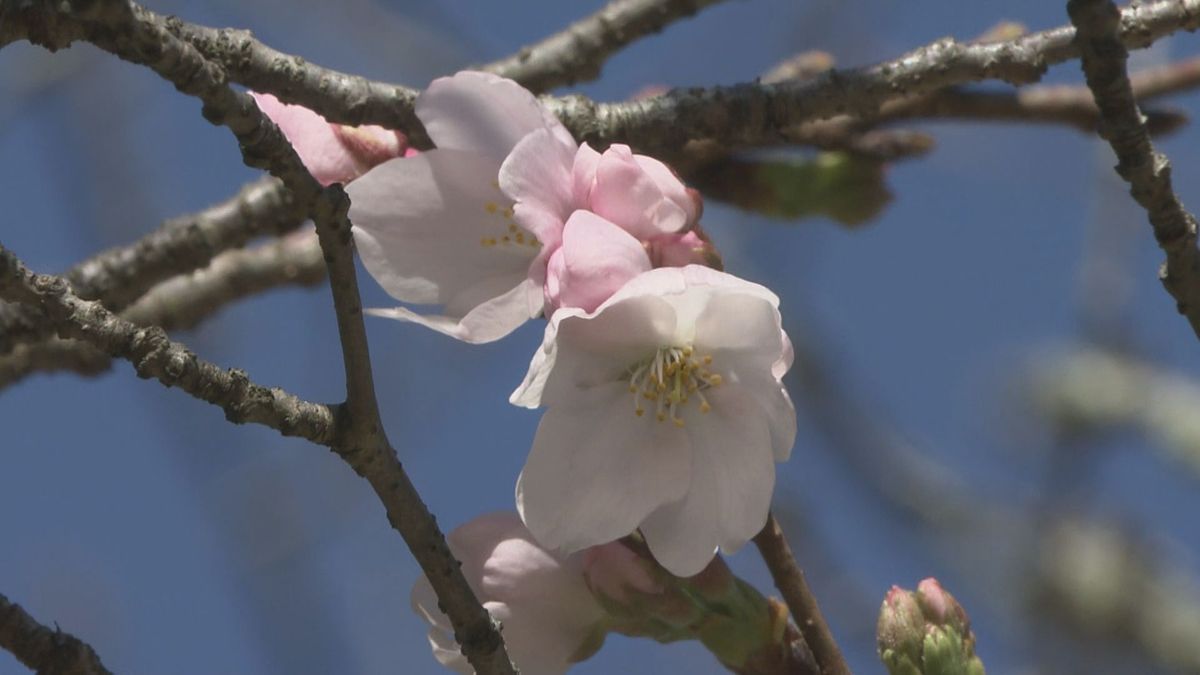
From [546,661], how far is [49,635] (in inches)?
19.1

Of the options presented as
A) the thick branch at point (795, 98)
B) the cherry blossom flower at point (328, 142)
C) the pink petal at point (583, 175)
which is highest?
the cherry blossom flower at point (328, 142)

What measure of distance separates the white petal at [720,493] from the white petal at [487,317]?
0.60 feet

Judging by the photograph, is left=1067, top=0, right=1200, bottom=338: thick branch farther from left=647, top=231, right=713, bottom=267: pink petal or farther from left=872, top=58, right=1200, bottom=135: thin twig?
left=872, top=58, right=1200, bottom=135: thin twig

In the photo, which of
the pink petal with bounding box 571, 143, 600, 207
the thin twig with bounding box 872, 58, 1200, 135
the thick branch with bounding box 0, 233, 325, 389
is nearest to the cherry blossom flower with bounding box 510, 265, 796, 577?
the pink petal with bounding box 571, 143, 600, 207

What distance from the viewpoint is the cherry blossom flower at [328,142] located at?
1.31m

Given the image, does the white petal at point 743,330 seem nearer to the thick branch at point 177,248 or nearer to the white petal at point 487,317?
the white petal at point 487,317

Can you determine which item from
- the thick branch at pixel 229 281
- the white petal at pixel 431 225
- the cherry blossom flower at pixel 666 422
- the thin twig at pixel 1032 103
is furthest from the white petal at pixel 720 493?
the thick branch at pixel 229 281

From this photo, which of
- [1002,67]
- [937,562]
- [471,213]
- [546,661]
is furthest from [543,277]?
[937,562]

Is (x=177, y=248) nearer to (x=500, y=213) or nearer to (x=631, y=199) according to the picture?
(x=500, y=213)

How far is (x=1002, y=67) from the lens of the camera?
138 centimetres

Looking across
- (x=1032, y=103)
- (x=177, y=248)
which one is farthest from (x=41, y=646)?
(x=1032, y=103)

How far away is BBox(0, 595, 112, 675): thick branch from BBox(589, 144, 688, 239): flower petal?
516mm

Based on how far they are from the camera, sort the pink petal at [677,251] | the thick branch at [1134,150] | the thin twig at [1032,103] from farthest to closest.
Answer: the thin twig at [1032,103], the pink petal at [677,251], the thick branch at [1134,150]

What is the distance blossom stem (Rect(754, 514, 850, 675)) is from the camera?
49.1 inches
